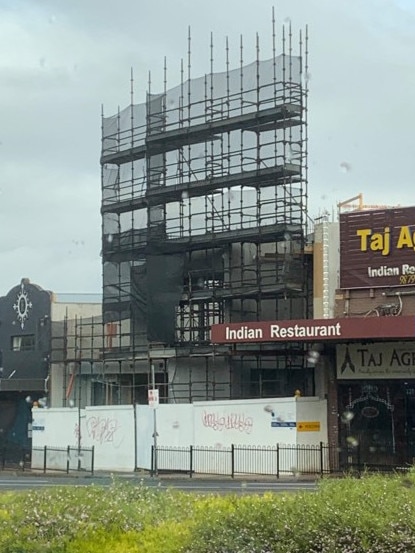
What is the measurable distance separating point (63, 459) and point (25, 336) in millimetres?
10119

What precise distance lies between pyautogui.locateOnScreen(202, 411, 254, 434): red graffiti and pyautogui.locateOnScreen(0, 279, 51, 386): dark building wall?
1277cm

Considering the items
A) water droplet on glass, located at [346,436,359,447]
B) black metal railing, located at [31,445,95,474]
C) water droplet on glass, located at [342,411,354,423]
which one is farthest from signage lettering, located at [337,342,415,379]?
black metal railing, located at [31,445,95,474]

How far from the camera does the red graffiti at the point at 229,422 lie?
117 feet

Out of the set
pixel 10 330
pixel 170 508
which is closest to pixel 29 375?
pixel 10 330

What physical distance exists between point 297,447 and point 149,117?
53.1ft

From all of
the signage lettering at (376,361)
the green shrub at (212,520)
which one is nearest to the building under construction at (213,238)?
the signage lettering at (376,361)

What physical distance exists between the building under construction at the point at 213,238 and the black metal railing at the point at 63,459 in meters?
3.77

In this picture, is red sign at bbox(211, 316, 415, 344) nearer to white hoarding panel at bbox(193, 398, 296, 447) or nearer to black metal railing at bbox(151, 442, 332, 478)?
white hoarding panel at bbox(193, 398, 296, 447)

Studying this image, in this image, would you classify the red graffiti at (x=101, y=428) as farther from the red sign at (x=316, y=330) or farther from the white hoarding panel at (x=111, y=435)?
the red sign at (x=316, y=330)

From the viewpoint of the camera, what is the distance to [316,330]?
33688 millimetres

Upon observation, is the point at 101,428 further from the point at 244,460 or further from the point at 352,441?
the point at 352,441

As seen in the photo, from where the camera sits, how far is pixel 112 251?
44.5 meters

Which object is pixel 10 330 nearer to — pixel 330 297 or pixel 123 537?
pixel 330 297

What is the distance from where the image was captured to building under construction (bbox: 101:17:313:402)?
39312 millimetres
